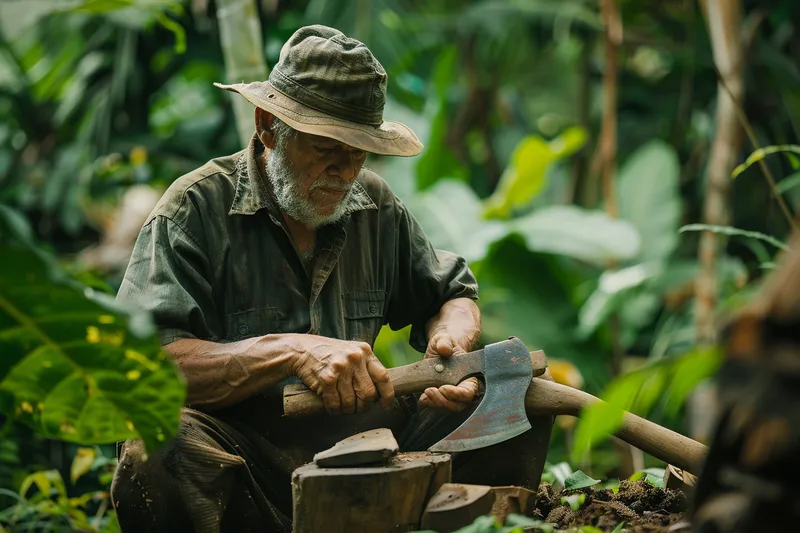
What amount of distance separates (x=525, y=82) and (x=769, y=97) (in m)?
3.87

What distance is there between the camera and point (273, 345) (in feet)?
10.5

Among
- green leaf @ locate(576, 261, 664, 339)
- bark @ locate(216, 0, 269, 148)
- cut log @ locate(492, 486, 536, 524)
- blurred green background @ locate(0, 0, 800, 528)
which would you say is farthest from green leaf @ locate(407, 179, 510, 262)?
cut log @ locate(492, 486, 536, 524)

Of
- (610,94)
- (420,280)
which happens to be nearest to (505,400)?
(420,280)

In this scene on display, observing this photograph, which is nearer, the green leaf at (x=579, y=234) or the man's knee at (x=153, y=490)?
the man's knee at (x=153, y=490)

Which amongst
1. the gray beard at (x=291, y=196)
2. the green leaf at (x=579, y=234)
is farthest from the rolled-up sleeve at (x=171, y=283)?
the green leaf at (x=579, y=234)

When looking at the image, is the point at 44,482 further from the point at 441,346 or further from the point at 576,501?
the point at 576,501

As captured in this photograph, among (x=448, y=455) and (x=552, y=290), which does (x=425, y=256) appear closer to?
(x=448, y=455)

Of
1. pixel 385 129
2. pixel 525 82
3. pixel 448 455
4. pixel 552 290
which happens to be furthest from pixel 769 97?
pixel 448 455

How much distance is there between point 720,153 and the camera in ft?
21.6

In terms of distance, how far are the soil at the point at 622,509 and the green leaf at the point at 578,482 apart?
3cm

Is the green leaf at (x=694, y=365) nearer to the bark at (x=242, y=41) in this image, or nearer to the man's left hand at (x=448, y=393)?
the man's left hand at (x=448, y=393)

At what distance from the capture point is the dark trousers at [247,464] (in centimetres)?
303

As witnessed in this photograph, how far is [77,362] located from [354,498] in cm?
81

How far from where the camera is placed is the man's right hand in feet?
10.1
